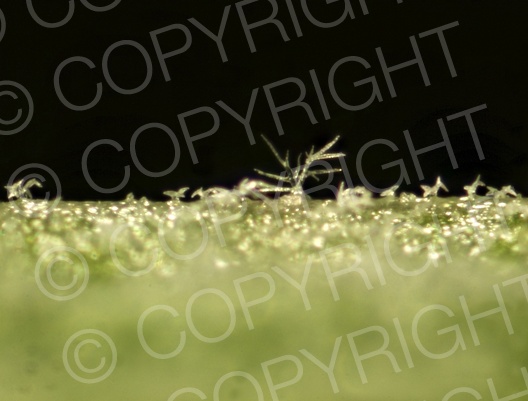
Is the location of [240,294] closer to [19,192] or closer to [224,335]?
[224,335]

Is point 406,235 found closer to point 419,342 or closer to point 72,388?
point 419,342

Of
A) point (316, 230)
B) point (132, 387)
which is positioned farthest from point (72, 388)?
point (316, 230)

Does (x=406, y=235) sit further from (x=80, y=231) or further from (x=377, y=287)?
(x=80, y=231)

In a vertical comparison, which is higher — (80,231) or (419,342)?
(80,231)

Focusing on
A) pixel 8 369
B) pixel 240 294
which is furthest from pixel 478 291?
pixel 8 369

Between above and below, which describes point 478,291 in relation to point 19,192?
below
